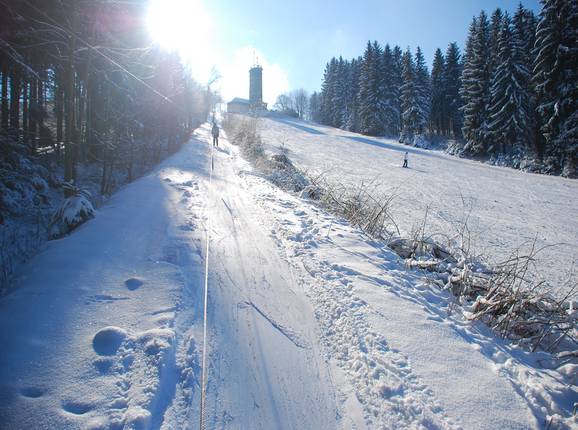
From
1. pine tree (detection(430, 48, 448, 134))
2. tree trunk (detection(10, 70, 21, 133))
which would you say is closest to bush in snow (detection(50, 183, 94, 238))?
tree trunk (detection(10, 70, 21, 133))

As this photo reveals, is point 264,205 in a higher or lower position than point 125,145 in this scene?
lower

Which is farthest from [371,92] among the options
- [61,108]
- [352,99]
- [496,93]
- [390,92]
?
[61,108]

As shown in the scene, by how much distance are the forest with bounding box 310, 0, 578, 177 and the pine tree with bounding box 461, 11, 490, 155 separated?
10 cm

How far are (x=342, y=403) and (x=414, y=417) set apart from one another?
0.51m

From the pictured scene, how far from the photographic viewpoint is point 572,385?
2285 millimetres

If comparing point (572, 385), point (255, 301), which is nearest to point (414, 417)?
point (572, 385)

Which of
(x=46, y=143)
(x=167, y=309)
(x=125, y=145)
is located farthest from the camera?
(x=125, y=145)

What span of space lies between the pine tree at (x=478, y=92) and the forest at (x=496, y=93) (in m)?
0.10

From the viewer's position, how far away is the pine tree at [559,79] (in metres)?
23.2

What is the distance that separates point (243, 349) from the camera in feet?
8.77

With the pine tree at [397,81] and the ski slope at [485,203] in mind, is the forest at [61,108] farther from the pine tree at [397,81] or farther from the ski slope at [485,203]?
the pine tree at [397,81]

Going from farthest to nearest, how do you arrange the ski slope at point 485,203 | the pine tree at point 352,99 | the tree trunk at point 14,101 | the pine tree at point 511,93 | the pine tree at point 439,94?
the pine tree at point 352,99, the pine tree at point 439,94, the pine tree at point 511,93, the tree trunk at point 14,101, the ski slope at point 485,203

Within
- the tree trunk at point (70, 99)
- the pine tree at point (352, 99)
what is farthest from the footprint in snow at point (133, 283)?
the pine tree at point (352, 99)

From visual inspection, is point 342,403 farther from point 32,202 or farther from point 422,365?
point 32,202
